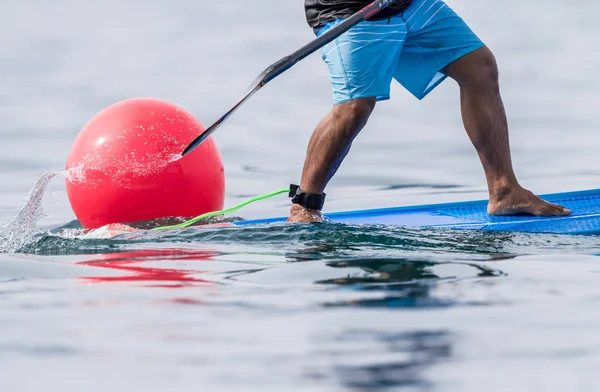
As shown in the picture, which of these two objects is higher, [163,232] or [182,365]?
[163,232]

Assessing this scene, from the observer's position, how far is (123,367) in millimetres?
2201

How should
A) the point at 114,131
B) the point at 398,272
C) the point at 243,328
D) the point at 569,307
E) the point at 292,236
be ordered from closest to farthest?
1. the point at 243,328
2. the point at 569,307
3. the point at 398,272
4. the point at 292,236
5. the point at 114,131

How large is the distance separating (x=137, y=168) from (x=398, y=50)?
4.46ft

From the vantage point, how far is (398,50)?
14.8ft

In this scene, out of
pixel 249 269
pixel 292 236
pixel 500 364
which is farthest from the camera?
pixel 292 236

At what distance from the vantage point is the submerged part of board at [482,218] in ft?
14.5

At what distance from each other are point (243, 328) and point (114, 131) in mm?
2580

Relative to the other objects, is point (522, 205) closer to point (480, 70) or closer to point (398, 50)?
point (480, 70)

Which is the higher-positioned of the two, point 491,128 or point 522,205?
point 491,128

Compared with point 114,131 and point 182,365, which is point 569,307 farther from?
point 114,131

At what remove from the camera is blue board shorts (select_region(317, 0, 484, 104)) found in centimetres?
443

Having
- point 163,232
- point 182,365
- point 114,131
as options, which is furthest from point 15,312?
point 114,131

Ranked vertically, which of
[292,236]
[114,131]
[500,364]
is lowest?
[500,364]

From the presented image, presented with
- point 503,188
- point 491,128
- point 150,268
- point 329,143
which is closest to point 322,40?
point 329,143
